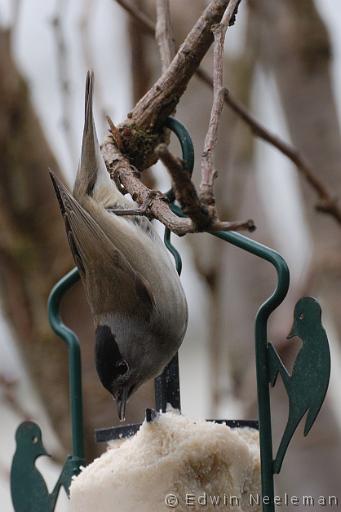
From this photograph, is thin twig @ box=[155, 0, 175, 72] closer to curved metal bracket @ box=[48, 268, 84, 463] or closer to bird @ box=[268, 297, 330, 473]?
curved metal bracket @ box=[48, 268, 84, 463]

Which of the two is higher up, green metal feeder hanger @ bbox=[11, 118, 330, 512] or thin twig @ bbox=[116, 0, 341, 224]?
thin twig @ bbox=[116, 0, 341, 224]

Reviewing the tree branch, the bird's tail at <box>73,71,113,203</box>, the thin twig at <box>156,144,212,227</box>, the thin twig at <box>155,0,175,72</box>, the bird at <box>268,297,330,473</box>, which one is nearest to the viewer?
the thin twig at <box>156,144,212,227</box>

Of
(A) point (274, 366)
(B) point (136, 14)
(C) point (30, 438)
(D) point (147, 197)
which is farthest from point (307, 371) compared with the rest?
(B) point (136, 14)

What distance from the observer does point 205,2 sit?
546cm

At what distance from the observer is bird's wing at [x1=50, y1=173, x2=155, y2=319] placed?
124 inches

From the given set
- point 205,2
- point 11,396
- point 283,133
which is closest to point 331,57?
point 283,133

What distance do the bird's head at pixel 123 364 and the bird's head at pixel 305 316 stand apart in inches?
23.4

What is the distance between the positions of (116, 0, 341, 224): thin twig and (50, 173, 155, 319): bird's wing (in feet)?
1.98

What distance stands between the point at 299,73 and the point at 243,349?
4.64 ft

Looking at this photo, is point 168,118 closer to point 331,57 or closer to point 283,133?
point 331,57

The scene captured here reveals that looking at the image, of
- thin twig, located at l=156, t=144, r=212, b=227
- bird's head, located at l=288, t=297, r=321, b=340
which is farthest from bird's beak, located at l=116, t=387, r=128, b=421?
thin twig, located at l=156, t=144, r=212, b=227

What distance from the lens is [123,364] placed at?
10.1 feet

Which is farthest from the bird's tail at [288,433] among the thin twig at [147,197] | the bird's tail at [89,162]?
the bird's tail at [89,162]

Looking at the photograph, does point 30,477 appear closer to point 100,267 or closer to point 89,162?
point 100,267
